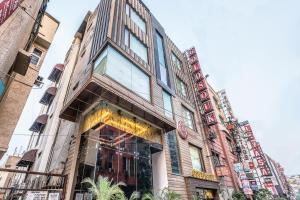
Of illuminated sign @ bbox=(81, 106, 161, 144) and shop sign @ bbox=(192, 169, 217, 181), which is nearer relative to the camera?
illuminated sign @ bbox=(81, 106, 161, 144)

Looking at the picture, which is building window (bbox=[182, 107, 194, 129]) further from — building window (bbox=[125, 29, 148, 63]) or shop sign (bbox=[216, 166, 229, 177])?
building window (bbox=[125, 29, 148, 63])

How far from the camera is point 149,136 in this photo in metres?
10.6

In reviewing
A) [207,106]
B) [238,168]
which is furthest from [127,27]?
[238,168]

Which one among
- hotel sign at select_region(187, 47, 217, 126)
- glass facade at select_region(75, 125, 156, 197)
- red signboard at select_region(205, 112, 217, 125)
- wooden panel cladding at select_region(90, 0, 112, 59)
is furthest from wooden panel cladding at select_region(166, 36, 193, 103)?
glass facade at select_region(75, 125, 156, 197)

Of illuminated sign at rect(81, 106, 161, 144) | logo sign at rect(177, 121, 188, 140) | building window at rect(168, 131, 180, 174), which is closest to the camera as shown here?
illuminated sign at rect(81, 106, 161, 144)

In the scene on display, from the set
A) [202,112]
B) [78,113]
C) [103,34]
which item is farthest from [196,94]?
[78,113]

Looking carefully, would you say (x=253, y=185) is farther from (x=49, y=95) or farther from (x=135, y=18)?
(x=49, y=95)

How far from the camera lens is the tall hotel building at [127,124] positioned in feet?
27.1

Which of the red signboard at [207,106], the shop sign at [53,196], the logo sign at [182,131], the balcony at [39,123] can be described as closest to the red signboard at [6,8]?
the shop sign at [53,196]

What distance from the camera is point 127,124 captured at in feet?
30.9

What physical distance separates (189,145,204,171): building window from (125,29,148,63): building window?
330 inches

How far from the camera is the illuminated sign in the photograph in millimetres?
8477

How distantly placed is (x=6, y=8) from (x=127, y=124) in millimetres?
6674

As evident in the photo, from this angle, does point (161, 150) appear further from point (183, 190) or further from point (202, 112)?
point (202, 112)
